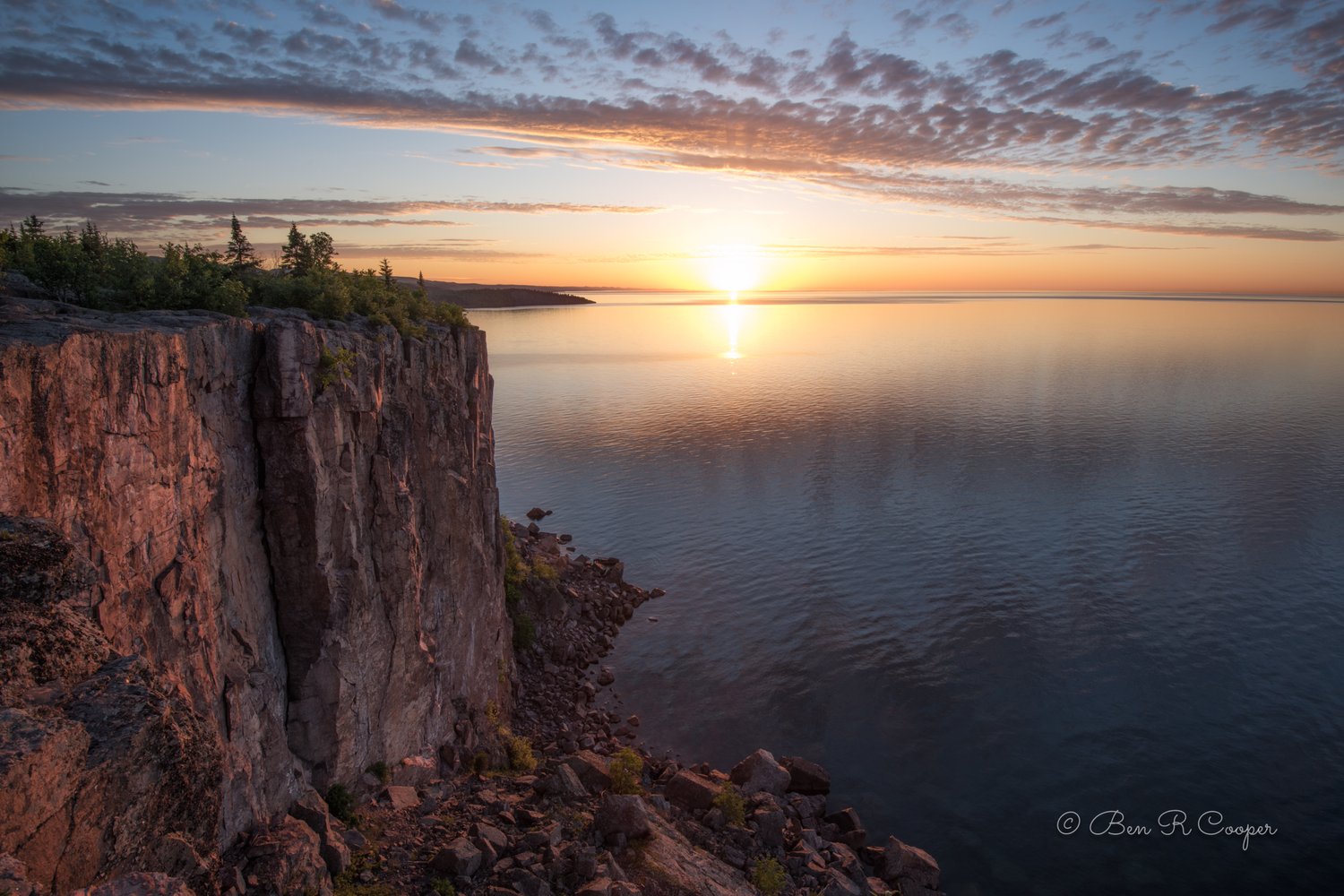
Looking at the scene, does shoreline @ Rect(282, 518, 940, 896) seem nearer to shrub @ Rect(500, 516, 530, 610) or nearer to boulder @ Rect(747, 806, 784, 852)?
boulder @ Rect(747, 806, 784, 852)

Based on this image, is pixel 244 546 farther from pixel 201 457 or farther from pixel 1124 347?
pixel 1124 347

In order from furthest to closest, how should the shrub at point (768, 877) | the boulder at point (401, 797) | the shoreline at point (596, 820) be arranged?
the shrub at point (768, 877), the boulder at point (401, 797), the shoreline at point (596, 820)

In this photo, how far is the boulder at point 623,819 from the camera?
1036 inches

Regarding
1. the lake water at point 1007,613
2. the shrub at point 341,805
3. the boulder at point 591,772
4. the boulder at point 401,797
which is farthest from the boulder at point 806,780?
→ the shrub at point 341,805

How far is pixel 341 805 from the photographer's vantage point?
79.3 ft

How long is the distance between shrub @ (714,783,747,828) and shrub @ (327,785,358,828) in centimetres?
1573

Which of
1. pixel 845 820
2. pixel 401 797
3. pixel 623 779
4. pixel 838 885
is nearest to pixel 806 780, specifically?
pixel 845 820

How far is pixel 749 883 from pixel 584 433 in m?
77.9

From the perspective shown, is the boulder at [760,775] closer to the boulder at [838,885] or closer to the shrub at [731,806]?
the shrub at [731,806]

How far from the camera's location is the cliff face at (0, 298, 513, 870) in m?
15.0

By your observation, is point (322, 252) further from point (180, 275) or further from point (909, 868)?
point (909, 868)

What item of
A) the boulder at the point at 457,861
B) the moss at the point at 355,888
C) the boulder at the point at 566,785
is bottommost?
the boulder at the point at 566,785

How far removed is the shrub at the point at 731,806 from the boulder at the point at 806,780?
19.3ft

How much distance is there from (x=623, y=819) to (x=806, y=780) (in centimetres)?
1554
